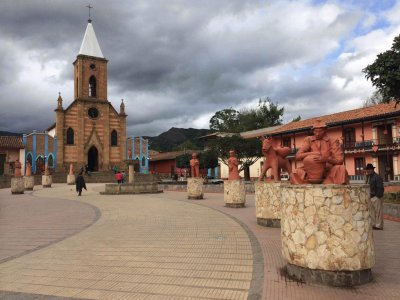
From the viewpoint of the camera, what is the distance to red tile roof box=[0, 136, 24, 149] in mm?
36906

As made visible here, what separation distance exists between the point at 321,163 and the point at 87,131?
39539 millimetres

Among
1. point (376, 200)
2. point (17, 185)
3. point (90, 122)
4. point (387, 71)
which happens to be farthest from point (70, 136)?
point (376, 200)

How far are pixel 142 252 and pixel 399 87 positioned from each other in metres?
11.4

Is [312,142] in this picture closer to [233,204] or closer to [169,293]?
[169,293]

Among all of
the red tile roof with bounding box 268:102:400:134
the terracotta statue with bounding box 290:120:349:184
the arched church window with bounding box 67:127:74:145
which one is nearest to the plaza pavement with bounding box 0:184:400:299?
the terracotta statue with bounding box 290:120:349:184

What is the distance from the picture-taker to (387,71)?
12.7 metres

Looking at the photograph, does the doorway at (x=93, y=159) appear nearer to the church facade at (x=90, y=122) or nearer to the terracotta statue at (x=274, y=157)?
the church facade at (x=90, y=122)

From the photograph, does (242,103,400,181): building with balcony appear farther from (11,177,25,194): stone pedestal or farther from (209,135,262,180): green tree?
(11,177,25,194): stone pedestal

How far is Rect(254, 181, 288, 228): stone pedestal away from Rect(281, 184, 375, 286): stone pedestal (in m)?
4.10

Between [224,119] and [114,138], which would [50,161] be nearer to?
[114,138]

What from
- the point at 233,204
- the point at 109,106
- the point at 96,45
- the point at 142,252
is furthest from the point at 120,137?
the point at 142,252

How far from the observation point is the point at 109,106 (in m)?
42.9

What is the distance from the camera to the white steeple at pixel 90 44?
4197cm

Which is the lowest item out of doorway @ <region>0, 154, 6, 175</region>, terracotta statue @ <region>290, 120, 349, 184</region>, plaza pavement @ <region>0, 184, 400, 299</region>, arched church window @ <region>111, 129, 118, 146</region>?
plaza pavement @ <region>0, 184, 400, 299</region>
